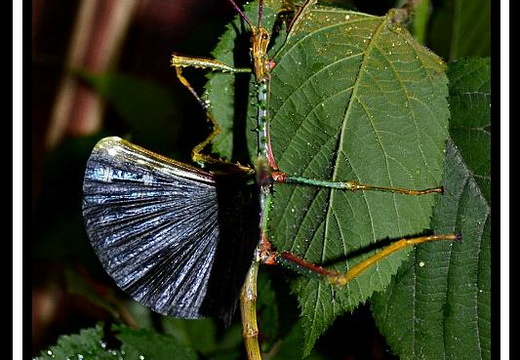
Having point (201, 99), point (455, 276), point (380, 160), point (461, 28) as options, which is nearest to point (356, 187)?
point (380, 160)

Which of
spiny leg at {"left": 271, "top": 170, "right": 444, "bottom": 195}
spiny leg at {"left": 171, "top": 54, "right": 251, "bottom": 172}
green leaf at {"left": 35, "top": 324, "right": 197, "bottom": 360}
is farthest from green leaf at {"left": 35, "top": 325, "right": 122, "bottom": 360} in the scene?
spiny leg at {"left": 271, "top": 170, "right": 444, "bottom": 195}

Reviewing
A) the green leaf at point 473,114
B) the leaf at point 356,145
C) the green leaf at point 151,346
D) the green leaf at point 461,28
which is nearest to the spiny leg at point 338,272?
the leaf at point 356,145

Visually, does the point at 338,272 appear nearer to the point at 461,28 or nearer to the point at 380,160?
the point at 380,160

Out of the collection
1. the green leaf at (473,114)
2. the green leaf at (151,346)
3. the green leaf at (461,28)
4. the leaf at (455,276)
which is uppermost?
the green leaf at (461,28)

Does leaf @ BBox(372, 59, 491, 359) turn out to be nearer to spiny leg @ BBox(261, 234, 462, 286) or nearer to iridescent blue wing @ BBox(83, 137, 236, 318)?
spiny leg @ BBox(261, 234, 462, 286)

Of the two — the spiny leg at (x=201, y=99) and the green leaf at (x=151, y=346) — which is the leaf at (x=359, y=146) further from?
the green leaf at (x=151, y=346)

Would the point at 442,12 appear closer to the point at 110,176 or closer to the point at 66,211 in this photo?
the point at 110,176
